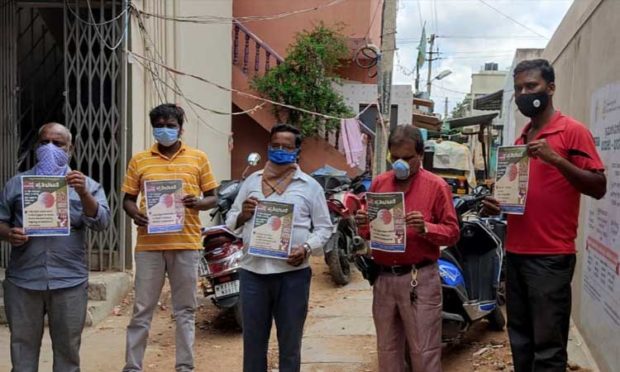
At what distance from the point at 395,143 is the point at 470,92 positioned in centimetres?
4928

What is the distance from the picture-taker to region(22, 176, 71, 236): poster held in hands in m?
3.21

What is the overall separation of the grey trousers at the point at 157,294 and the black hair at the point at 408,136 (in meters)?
1.64

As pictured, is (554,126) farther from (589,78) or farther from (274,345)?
(274,345)

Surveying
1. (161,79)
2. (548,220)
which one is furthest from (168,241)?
(161,79)

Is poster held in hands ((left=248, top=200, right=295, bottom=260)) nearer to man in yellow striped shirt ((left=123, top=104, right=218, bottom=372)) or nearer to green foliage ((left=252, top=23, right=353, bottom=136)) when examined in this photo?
man in yellow striped shirt ((left=123, top=104, right=218, bottom=372))

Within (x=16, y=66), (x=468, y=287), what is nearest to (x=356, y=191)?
(x=468, y=287)

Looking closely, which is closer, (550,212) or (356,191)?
(550,212)

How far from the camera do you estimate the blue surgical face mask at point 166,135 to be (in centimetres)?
400

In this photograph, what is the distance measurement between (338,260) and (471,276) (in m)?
2.64

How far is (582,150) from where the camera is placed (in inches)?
117

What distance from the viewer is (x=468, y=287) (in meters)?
4.84

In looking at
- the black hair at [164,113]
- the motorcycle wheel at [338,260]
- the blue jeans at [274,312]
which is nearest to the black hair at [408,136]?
the blue jeans at [274,312]

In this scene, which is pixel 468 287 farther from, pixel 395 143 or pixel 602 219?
pixel 395 143

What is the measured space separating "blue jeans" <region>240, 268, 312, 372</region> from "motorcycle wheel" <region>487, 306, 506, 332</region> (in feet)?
7.80
